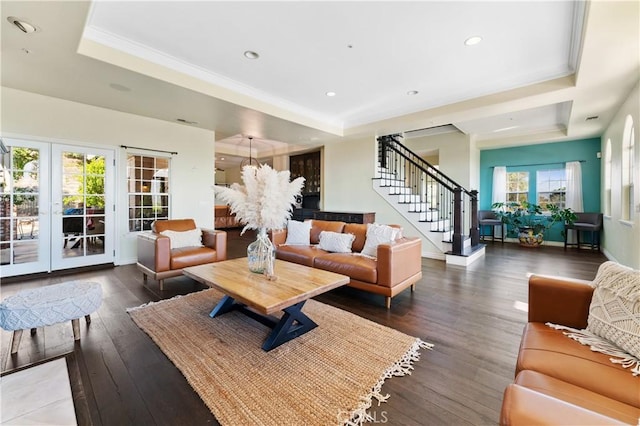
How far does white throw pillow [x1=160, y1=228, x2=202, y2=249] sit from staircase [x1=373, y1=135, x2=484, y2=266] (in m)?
4.05

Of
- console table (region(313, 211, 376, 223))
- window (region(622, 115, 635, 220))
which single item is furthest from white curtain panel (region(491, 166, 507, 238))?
console table (region(313, 211, 376, 223))

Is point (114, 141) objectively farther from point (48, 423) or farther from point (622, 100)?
point (622, 100)

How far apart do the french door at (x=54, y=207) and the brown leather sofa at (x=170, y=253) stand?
148 centimetres

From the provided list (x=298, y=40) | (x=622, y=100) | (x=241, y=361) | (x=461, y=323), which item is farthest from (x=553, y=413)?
(x=622, y=100)

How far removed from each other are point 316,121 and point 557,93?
13.0ft

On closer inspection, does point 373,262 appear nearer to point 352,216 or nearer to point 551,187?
point 352,216

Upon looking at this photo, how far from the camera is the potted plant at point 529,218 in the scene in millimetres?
6762

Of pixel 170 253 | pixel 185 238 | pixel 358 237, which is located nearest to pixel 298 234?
pixel 358 237

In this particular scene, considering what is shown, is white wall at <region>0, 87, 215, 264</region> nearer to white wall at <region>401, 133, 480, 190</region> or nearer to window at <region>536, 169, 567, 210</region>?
white wall at <region>401, 133, 480, 190</region>

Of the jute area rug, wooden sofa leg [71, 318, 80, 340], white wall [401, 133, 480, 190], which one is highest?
white wall [401, 133, 480, 190]

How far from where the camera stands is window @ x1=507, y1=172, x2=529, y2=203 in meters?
7.55

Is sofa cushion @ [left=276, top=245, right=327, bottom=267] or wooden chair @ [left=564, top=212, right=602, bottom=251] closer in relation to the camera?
sofa cushion @ [left=276, top=245, right=327, bottom=267]

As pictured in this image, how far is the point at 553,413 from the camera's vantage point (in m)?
0.84

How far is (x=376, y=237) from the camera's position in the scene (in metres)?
3.66
